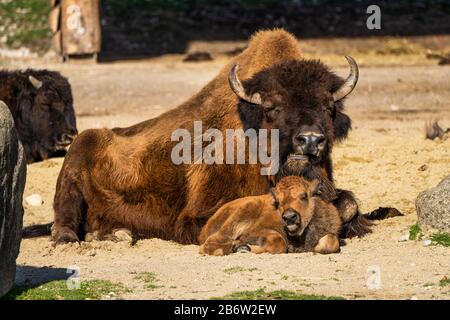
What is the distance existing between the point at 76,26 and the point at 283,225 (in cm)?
1429

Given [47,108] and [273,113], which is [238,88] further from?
[47,108]

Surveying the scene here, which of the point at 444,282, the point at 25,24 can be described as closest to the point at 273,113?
the point at 444,282

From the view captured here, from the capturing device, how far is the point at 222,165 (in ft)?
39.8

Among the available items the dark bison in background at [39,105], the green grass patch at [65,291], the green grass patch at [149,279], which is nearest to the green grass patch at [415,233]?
the green grass patch at [149,279]

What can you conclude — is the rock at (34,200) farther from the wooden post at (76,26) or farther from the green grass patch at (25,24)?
the green grass patch at (25,24)

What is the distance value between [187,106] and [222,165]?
1.11 metres

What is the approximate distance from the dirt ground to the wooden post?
0.42 m

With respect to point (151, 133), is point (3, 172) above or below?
above

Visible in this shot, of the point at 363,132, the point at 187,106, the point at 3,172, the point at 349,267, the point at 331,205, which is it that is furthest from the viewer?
the point at 363,132

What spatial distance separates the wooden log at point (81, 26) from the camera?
24.0 meters

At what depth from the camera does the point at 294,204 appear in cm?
1073

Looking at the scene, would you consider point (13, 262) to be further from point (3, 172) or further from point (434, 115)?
point (434, 115)

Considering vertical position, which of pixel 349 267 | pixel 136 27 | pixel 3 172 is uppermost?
pixel 3 172

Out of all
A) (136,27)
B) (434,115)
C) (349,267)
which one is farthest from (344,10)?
(349,267)
